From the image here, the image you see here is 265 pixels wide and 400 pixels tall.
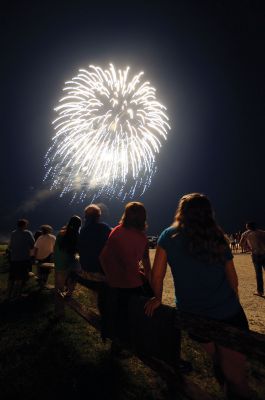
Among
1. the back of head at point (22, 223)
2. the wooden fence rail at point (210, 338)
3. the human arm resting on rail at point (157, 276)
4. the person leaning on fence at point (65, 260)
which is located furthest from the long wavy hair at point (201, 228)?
the back of head at point (22, 223)

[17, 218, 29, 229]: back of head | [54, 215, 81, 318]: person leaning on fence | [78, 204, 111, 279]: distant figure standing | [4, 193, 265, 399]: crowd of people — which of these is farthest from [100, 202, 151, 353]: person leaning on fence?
[17, 218, 29, 229]: back of head

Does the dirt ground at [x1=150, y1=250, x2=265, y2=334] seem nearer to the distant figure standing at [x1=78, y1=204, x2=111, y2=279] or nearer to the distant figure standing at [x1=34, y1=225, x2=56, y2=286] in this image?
the distant figure standing at [x1=78, y1=204, x2=111, y2=279]

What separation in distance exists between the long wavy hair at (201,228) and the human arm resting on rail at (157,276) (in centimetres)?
36

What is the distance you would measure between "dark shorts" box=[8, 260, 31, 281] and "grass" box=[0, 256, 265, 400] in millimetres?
2775

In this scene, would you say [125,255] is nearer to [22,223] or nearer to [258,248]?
[22,223]

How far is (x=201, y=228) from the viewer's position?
3.24m

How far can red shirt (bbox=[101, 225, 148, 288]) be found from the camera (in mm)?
4836

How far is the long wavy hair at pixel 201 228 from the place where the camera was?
3.13 metres

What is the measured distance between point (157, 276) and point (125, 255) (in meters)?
1.43

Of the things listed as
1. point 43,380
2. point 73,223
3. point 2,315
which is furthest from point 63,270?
point 43,380

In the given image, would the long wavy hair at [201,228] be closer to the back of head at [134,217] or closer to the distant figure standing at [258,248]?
the back of head at [134,217]

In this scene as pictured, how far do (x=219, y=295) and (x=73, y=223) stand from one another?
5.18 metres

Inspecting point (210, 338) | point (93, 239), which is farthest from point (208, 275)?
point (93, 239)

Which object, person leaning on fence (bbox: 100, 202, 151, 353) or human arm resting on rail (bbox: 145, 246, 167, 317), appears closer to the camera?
human arm resting on rail (bbox: 145, 246, 167, 317)
